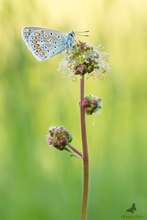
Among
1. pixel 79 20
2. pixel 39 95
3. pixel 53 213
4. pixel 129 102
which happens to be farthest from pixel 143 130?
pixel 79 20

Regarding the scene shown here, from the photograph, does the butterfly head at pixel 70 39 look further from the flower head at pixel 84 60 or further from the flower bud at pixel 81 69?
the flower bud at pixel 81 69

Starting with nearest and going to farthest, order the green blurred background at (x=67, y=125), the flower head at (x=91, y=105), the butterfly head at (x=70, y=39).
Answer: the flower head at (x=91, y=105)
the butterfly head at (x=70, y=39)
the green blurred background at (x=67, y=125)

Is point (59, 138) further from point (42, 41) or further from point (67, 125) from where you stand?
point (67, 125)

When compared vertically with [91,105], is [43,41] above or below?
above

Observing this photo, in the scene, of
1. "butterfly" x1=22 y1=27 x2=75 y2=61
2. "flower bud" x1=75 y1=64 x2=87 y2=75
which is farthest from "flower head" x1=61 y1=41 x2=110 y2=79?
"butterfly" x1=22 y1=27 x2=75 y2=61

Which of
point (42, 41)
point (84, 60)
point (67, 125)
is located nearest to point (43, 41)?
point (42, 41)

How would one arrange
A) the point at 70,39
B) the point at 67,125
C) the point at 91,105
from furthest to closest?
1. the point at 67,125
2. the point at 70,39
3. the point at 91,105

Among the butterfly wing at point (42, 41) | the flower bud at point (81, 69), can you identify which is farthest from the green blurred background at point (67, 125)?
the flower bud at point (81, 69)
